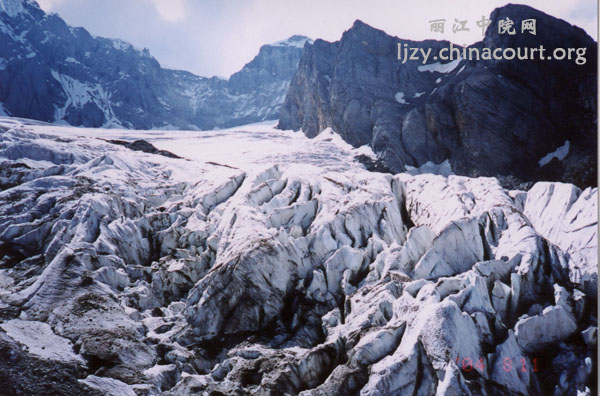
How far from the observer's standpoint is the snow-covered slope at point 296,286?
34.8 ft

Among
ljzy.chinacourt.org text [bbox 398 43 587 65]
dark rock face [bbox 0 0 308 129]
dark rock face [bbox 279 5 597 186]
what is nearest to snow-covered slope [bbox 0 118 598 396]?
ljzy.chinacourt.org text [bbox 398 43 587 65]

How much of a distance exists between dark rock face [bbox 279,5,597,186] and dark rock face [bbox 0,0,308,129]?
6983 cm

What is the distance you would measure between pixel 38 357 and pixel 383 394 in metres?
10.4

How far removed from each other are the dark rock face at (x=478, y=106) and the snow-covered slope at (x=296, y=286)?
22.1 m

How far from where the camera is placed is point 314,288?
15.9m
